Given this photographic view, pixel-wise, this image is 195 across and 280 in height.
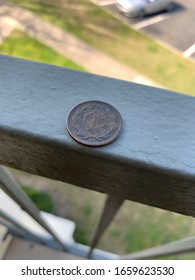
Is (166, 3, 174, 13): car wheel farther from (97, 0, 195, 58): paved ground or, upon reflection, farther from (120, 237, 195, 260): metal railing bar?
(120, 237, 195, 260): metal railing bar

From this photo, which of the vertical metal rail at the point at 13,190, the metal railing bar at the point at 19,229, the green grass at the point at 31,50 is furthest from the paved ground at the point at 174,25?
the vertical metal rail at the point at 13,190

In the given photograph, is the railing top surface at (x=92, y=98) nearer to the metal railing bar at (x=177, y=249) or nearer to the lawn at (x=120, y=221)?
the metal railing bar at (x=177, y=249)

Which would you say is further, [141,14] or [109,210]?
[141,14]

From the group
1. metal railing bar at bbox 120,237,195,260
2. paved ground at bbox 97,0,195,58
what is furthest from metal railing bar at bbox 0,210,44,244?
paved ground at bbox 97,0,195,58

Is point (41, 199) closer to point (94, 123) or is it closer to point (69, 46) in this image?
point (69, 46)

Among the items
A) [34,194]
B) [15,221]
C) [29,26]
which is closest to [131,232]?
[34,194]

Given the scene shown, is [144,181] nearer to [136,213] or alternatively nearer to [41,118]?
[41,118]

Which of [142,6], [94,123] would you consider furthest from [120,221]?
[142,6]
